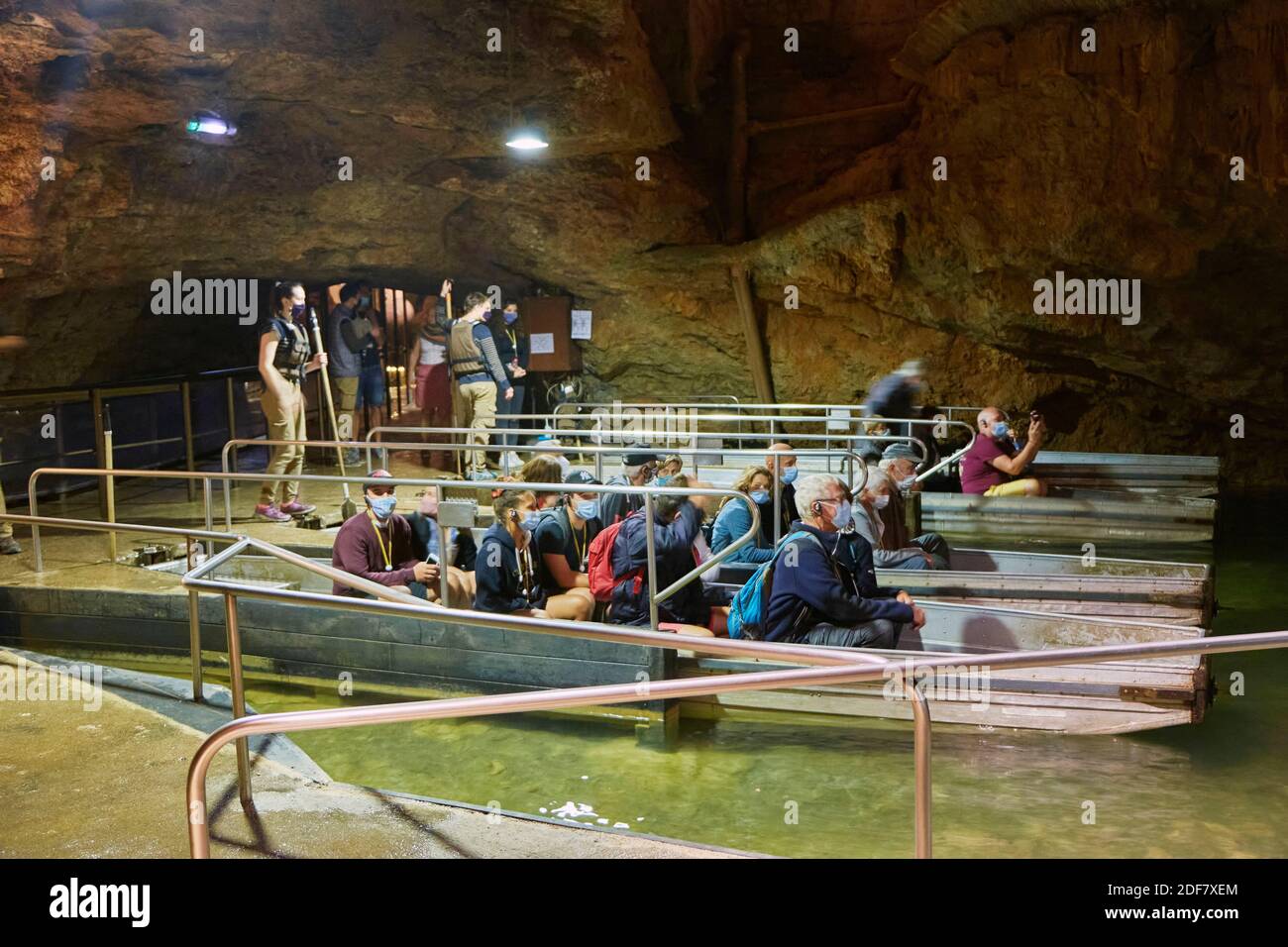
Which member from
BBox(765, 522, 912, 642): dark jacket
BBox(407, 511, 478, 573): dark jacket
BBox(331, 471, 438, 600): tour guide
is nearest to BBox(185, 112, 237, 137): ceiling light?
BBox(407, 511, 478, 573): dark jacket

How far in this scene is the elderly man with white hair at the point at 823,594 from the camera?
651cm

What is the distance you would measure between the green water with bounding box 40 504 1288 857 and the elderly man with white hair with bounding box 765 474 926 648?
0.60 meters

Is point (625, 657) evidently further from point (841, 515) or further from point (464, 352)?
point (464, 352)

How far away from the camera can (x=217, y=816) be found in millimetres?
3936

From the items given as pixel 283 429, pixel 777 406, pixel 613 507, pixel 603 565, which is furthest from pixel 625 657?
pixel 777 406

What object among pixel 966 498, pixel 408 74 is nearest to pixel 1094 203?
pixel 966 498

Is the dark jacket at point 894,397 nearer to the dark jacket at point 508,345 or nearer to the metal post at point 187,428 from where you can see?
the dark jacket at point 508,345

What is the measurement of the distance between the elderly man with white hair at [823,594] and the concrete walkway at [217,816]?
3.00 meters

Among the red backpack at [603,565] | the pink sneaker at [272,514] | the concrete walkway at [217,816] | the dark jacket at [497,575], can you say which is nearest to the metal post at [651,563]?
the red backpack at [603,565]

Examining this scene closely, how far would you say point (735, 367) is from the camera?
1620 cm

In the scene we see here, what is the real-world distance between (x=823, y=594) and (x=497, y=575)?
2.01 meters

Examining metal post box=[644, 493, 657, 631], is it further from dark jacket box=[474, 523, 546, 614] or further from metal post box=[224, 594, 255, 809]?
metal post box=[224, 594, 255, 809]

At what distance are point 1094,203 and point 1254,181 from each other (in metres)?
1.56
